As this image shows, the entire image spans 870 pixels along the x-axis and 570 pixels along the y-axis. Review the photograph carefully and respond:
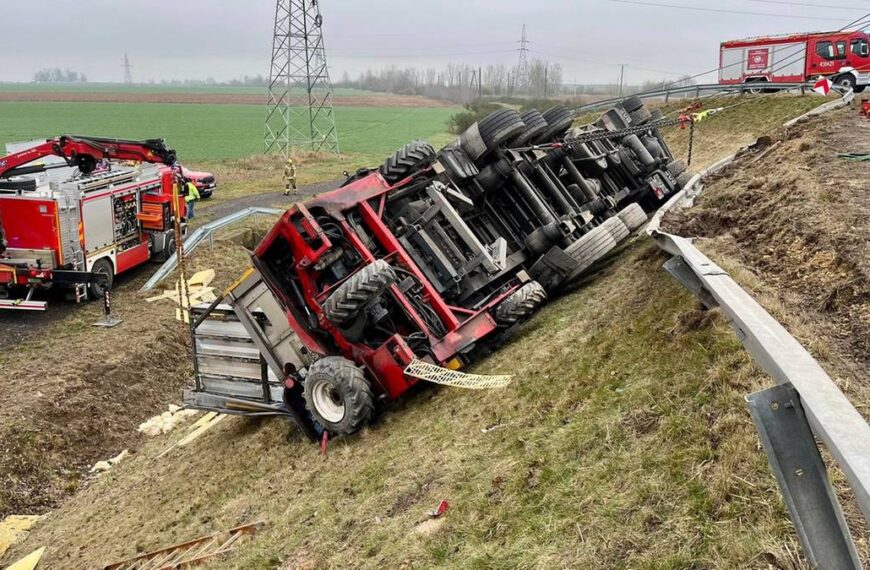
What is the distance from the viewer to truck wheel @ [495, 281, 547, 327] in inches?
303

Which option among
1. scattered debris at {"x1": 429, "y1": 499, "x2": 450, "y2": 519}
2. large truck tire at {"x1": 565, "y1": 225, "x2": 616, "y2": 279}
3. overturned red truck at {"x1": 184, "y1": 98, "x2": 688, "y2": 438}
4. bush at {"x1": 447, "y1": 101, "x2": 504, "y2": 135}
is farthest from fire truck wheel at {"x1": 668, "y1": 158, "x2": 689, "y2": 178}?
bush at {"x1": 447, "y1": 101, "x2": 504, "y2": 135}

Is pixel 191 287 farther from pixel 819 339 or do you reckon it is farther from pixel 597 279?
pixel 819 339

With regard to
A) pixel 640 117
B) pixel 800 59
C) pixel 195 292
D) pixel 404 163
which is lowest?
pixel 195 292

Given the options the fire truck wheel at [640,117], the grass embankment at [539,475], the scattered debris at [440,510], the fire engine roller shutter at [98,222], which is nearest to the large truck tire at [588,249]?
the grass embankment at [539,475]

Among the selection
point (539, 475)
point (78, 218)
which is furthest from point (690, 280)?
point (78, 218)

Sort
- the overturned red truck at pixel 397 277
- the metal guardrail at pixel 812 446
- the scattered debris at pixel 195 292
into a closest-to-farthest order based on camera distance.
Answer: the metal guardrail at pixel 812 446 → the overturned red truck at pixel 397 277 → the scattered debris at pixel 195 292

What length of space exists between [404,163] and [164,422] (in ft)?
17.1

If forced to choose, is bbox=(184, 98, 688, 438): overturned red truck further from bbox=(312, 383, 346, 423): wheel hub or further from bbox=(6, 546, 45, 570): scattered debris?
bbox=(6, 546, 45, 570): scattered debris

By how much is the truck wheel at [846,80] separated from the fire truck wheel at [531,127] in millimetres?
17971

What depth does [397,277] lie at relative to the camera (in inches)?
295

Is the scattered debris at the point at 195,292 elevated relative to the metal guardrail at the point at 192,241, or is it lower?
lower

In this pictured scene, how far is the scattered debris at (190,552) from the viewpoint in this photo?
18.6ft

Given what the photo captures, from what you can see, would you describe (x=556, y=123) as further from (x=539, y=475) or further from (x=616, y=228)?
(x=539, y=475)

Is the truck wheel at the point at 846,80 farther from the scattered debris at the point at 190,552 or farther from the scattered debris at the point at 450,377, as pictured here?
the scattered debris at the point at 190,552
